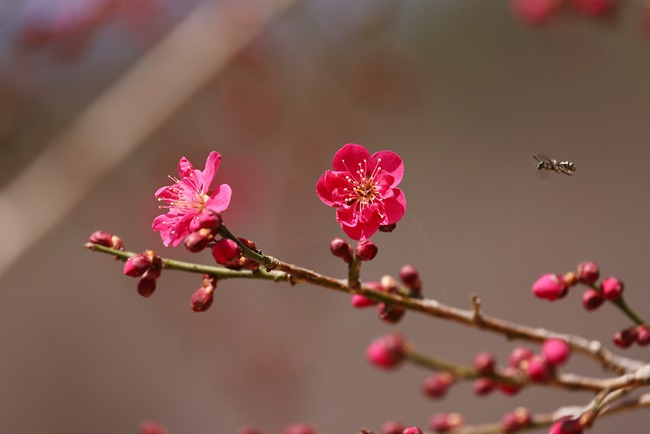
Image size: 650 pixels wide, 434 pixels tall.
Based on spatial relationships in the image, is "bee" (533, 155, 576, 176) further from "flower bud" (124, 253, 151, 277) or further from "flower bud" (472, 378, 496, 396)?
"flower bud" (124, 253, 151, 277)

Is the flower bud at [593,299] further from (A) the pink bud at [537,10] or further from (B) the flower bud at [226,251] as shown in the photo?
(A) the pink bud at [537,10]

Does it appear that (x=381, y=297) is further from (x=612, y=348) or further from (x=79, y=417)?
(x=79, y=417)

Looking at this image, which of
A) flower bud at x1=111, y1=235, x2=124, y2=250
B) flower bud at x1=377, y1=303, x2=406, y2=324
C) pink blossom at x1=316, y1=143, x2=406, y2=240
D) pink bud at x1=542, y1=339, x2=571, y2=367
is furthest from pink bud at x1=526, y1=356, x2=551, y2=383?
flower bud at x1=111, y1=235, x2=124, y2=250

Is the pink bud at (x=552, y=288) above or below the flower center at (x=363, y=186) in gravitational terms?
above

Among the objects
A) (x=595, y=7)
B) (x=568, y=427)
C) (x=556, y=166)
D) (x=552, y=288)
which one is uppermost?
(x=595, y=7)

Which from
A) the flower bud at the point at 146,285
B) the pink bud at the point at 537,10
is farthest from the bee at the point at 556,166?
the pink bud at the point at 537,10

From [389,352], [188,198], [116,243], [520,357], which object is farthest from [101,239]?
[520,357]

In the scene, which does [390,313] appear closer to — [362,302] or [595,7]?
[362,302]

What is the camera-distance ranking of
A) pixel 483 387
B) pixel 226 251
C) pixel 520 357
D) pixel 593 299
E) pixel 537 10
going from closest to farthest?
1. pixel 226 251
2. pixel 593 299
3. pixel 520 357
4. pixel 483 387
5. pixel 537 10
